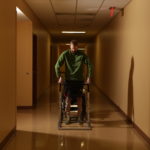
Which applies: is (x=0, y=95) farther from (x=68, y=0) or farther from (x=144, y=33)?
(x=68, y=0)

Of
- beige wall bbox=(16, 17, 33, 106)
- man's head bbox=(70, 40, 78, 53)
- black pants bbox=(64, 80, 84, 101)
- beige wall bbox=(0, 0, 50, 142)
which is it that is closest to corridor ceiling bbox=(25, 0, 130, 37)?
beige wall bbox=(16, 17, 33, 106)

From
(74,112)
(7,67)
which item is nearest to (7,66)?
(7,67)

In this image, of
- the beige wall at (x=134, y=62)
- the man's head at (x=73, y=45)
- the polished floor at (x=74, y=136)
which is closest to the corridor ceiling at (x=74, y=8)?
the beige wall at (x=134, y=62)

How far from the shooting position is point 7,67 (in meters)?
4.23

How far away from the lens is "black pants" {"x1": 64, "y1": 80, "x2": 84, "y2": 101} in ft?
17.4

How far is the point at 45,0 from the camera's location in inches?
234

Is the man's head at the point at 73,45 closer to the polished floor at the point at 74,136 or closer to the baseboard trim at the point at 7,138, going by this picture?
the polished floor at the point at 74,136

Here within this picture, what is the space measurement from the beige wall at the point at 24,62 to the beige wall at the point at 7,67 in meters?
2.22

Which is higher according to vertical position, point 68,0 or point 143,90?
point 68,0

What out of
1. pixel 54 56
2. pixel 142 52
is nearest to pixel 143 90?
pixel 142 52

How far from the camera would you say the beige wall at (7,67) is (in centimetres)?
391

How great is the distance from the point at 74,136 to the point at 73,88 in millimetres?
1025

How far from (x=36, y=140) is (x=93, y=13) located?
13.8 feet

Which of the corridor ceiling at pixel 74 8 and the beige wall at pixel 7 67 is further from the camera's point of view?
the corridor ceiling at pixel 74 8
